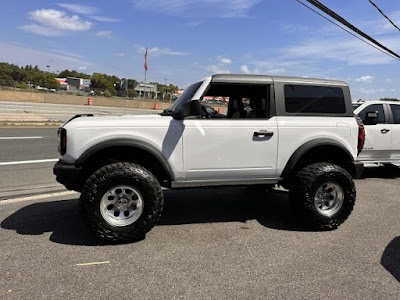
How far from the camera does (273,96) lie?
4867mm

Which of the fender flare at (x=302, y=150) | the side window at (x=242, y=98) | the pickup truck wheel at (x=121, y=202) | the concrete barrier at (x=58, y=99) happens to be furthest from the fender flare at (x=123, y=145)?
the concrete barrier at (x=58, y=99)

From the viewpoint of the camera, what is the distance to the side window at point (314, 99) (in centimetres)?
495

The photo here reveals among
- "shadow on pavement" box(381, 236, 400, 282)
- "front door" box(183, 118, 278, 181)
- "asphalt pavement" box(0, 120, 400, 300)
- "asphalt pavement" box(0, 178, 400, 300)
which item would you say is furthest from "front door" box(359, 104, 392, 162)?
"front door" box(183, 118, 278, 181)

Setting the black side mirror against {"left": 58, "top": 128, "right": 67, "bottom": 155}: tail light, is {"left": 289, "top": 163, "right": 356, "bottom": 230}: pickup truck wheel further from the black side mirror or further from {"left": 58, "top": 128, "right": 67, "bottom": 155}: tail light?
the black side mirror

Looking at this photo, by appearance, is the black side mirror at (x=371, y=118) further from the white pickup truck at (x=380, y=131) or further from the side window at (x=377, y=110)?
the side window at (x=377, y=110)

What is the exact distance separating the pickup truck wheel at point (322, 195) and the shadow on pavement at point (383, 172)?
425cm

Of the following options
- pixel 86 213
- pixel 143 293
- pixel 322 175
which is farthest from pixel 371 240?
pixel 86 213

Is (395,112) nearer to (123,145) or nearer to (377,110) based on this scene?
(377,110)

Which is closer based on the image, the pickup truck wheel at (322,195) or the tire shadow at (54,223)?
the tire shadow at (54,223)

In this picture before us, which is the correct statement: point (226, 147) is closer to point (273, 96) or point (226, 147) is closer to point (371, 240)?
point (273, 96)

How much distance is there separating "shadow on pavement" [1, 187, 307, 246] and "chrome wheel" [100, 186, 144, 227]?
0.31 metres

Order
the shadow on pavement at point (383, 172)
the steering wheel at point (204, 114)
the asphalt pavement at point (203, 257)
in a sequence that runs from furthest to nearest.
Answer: the shadow on pavement at point (383, 172) < the steering wheel at point (204, 114) < the asphalt pavement at point (203, 257)

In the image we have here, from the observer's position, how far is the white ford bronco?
4.25m

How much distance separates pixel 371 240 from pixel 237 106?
2.39 meters
